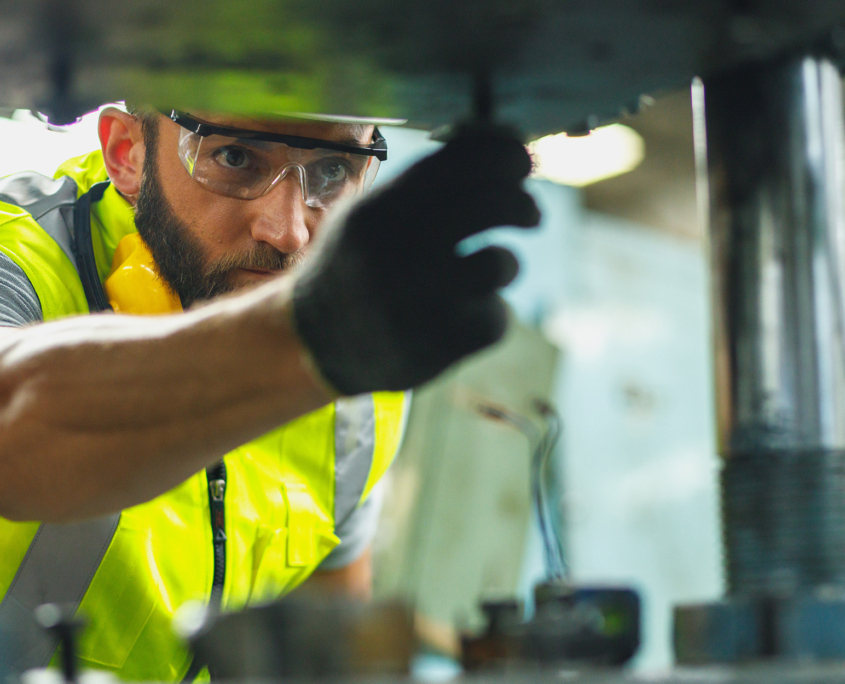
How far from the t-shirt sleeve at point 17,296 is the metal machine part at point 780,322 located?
0.79m

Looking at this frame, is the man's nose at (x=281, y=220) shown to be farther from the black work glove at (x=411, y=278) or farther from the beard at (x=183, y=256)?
the black work glove at (x=411, y=278)

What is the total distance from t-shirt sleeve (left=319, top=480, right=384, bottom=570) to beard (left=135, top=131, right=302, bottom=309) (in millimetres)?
579

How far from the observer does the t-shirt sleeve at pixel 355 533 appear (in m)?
1.69

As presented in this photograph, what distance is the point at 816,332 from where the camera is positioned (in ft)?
2.07

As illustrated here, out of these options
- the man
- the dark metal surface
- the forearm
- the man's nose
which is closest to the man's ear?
the man

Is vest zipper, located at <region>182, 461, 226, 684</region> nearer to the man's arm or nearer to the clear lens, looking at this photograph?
the clear lens

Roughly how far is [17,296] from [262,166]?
35cm

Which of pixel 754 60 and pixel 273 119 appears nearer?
pixel 754 60

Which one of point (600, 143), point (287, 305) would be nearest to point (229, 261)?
point (287, 305)

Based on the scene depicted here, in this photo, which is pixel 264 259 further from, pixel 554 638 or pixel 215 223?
pixel 554 638

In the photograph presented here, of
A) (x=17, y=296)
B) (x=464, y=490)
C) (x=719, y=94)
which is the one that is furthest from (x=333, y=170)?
(x=464, y=490)

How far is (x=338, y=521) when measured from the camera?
157 centimetres

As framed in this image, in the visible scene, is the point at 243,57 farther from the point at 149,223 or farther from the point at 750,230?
the point at 149,223

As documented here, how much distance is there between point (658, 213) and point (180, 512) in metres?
5.40
